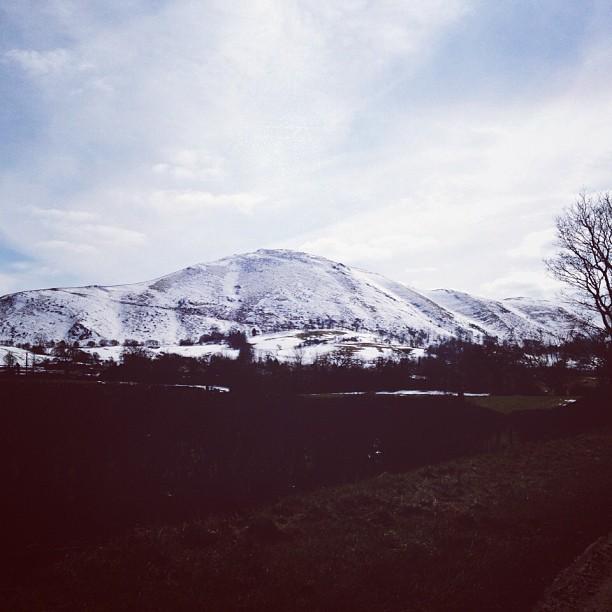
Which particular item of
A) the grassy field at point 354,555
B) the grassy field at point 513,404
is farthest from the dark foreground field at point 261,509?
the grassy field at point 513,404

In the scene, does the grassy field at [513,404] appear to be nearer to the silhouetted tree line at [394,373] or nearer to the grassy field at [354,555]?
the silhouetted tree line at [394,373]

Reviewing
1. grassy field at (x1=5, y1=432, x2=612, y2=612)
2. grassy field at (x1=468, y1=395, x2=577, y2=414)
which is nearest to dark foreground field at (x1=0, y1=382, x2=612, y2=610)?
grassy field at (x1=5, y1=432, x2=612, y2=612)

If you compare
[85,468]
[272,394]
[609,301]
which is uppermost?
[609,301]

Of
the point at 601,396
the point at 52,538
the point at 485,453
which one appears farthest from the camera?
the point at 601,396

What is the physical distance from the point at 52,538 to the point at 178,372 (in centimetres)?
3025

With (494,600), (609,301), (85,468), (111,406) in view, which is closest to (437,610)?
(494,600)

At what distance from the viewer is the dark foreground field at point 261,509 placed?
28.9 ft

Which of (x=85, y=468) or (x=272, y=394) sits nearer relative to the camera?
(x=85, y=468)

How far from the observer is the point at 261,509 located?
14.0 m

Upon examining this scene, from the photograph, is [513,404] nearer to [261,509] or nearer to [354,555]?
[261,509]

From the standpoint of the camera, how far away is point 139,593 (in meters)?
8.55

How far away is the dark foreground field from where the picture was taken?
8.81m

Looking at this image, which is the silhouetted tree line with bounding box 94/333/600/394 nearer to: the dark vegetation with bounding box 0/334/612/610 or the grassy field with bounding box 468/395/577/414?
the grassy field with bounding box 468/395/577/414

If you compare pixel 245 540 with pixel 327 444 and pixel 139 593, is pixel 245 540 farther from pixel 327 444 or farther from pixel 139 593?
pixel 327 444
